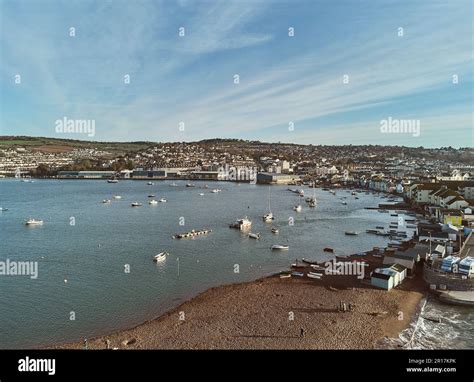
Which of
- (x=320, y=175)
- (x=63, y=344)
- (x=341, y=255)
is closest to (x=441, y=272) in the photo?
Result: (x=341, y=255)

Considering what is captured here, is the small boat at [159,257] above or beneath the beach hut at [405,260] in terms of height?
beneath

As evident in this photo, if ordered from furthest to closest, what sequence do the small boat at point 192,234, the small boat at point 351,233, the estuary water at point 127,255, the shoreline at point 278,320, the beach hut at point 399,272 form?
the small boat at point 351,233 < the small boat at point 192,234 < the beach hut at point 399,272 < the estuary water at point 127,255 < the shoreline at point 278,320

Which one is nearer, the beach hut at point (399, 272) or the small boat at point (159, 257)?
the beach hut at point (399, 272)

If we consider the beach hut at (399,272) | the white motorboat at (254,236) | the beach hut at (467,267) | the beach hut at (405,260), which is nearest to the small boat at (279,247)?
the white motorboat at (254,236)

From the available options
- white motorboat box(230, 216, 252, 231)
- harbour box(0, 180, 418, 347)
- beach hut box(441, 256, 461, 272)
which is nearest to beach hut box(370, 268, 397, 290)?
beach hut box(441, 256, 461, 272)

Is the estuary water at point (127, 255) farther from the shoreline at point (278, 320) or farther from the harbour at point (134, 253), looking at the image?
the shoreline at point (278, 320)

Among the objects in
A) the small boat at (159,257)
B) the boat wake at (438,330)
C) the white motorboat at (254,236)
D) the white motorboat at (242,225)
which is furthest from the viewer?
the white motorboat at (242,225)

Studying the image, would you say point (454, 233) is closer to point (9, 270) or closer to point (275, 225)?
point (275, 225)

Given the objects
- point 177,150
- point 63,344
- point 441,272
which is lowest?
point 63,344

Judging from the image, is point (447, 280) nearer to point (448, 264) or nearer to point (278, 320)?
point (448, 264)
